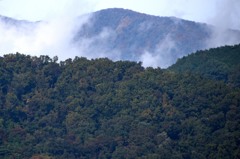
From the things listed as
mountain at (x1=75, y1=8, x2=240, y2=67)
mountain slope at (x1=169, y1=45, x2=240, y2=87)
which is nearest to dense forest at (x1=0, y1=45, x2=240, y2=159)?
mountain slope at (x1=169, y1=45, x2=240, y2=87)

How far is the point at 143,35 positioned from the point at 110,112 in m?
63.9

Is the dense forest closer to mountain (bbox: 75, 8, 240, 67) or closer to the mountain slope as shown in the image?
the mountain slope

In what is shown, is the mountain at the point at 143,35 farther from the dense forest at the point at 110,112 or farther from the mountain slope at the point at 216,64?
the dense forest at the point at 110,112

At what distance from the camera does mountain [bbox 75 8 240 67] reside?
9575 cm

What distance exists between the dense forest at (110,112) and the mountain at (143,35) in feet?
182

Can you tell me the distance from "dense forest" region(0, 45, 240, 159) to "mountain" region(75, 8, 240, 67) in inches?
2182

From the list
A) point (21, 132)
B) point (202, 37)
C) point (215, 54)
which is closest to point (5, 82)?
point (21, 132)

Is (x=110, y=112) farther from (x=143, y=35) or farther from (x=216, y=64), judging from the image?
(x=143, y=35)

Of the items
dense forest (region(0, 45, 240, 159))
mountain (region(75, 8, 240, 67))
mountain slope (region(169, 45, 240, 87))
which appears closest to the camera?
dense forest (region(0, 45, 240, 159))

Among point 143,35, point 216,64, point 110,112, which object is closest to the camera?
point 110,112

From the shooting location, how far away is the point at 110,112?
117 ft

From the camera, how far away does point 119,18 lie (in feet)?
324

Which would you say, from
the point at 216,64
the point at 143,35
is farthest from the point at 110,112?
the point at 143,35

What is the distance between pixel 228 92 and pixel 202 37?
58.2 meters
